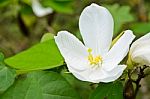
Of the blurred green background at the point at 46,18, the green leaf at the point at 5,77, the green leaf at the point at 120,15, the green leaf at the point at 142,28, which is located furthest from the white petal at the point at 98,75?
the green leaf at the point at 142,28

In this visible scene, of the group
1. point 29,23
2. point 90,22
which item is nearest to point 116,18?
point 29,23

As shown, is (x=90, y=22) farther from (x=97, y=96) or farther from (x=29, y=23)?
(x=29, y=23)

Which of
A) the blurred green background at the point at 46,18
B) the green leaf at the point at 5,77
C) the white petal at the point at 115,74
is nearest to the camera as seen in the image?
the white petal at the point at 115,74

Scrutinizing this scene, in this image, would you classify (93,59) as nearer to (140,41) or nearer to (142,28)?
(140,41)

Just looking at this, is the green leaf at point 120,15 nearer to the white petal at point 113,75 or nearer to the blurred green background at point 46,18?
the blurred green background at point 46,18

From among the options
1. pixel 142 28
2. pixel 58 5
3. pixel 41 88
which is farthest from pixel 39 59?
pixel 142 28
